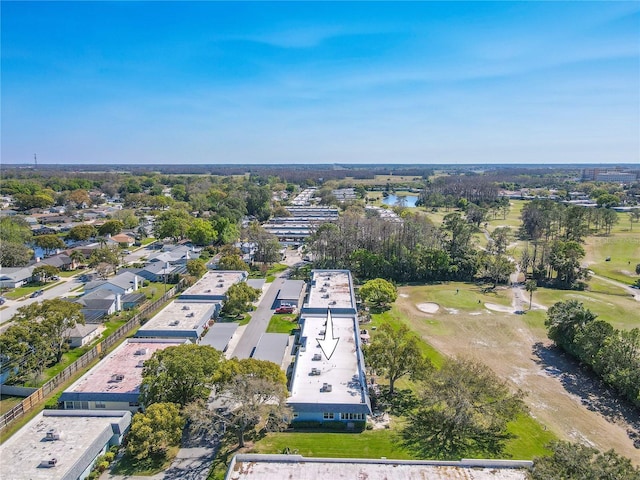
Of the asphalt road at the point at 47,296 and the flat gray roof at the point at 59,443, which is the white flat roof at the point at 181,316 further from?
the asphalt road at the point at 47,296

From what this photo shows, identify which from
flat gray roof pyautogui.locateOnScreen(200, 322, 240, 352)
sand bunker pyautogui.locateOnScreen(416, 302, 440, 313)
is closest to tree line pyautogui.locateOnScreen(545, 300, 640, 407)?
sand bunker pyautogui.locateOnScreen(416, 302, 440, 313)

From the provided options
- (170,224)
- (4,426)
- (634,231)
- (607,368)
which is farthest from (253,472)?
(634,231)

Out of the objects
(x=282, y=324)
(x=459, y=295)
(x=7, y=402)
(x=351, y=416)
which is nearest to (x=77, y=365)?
(x=7, y=402)

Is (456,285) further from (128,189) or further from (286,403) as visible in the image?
(128,189)

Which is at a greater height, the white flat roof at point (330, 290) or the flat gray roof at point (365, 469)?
the white flat roof at point (330, 290)

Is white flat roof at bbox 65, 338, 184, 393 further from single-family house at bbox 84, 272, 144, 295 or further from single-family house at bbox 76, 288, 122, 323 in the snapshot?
single-family house at bbox 84, 272, 144, 295

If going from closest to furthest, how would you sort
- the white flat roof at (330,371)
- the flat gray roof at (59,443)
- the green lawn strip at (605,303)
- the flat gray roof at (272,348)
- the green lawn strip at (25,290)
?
the flat gray roof at (59,443) → the white flat roof at (330,371) → the flat gray roof at (272,348) → the green lawn strip at (605,303) → the green lawn strip at (25,290)

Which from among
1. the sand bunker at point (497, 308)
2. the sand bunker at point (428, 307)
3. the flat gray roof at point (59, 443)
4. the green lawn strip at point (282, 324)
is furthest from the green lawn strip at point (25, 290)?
the sand bunker at point (497, 308)
